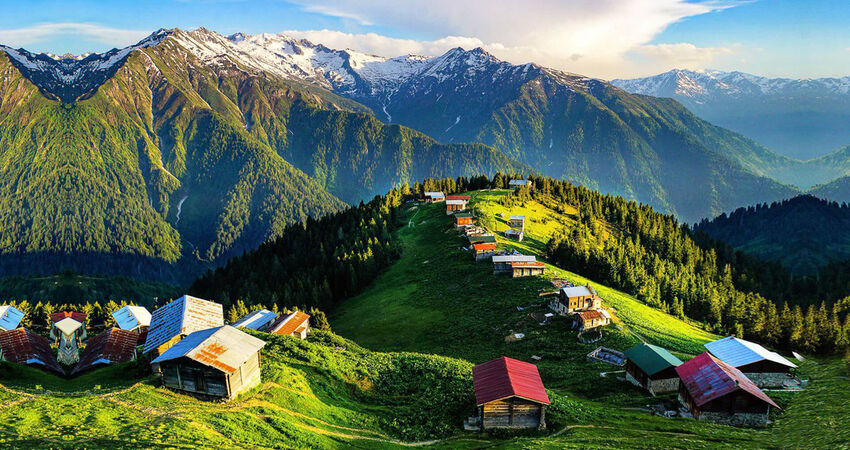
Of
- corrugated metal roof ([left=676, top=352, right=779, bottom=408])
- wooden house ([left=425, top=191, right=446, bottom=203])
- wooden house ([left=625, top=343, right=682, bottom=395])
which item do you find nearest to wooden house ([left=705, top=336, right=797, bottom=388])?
corrugated metal roof ([left=676, top=352, right=779, bottom=408])

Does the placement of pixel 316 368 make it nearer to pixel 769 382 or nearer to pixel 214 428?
pixel 214 428

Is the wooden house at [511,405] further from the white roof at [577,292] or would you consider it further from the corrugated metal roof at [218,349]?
the white roof at [577,292]

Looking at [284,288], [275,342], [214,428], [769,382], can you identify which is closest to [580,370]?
[769,382]

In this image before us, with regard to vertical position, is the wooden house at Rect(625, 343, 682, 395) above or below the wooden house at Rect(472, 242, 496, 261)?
below

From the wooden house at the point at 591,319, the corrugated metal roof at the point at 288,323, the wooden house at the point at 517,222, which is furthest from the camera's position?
the wooden house at the point at 517,222

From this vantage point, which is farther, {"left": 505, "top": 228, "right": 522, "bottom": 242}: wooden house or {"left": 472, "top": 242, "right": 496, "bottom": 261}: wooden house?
{"left": 505, "top": 228, "right": 522, "bottom": 242}: wooden house

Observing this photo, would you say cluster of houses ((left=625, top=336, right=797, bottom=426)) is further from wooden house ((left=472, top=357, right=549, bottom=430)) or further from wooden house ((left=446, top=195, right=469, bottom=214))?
wooden house ((left=446, top=195, right=469, bottom=214))

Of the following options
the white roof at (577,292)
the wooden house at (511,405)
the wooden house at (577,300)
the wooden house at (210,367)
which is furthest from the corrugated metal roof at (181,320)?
the white roof at (577,292)
